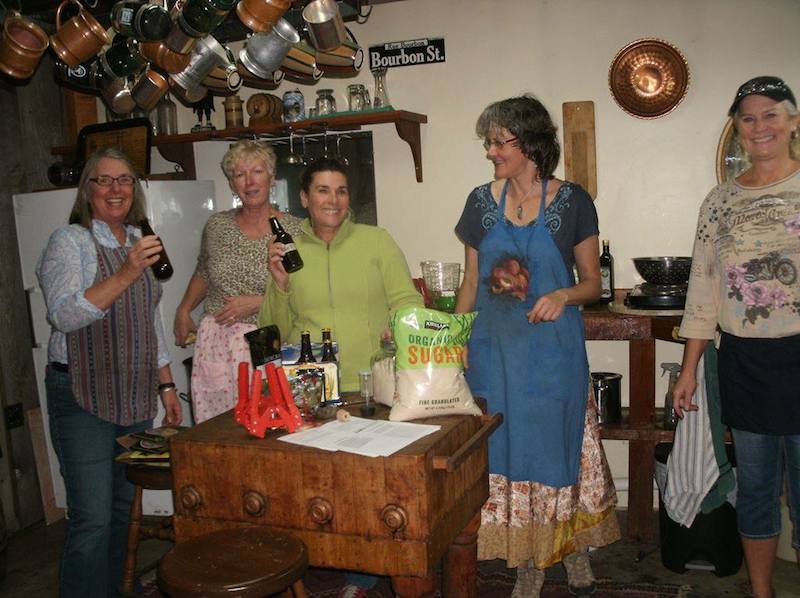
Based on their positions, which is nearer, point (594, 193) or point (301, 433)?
point (301, 433)

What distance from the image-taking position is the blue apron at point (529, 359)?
2.28 metres

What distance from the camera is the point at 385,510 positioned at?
1506mm

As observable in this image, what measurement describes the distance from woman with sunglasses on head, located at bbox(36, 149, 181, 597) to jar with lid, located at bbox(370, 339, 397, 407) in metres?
0.80

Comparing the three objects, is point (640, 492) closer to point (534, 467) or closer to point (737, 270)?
point (534, 467)

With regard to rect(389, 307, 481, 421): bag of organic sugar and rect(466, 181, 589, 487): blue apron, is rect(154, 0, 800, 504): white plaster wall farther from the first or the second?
rect(389, 307, 481, 421): bag of organic sugar

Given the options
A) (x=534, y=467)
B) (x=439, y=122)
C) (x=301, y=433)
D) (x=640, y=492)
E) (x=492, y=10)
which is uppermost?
(x=492, y=10)

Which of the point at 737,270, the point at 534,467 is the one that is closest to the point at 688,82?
the point at 737,270

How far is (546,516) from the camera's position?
7.65 ft

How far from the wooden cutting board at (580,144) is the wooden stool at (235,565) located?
8.16 feet

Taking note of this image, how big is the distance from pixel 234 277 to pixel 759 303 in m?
1.86

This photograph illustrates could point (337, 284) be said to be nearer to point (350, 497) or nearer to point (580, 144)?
point (350, 497)

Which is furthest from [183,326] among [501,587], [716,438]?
[716,438]

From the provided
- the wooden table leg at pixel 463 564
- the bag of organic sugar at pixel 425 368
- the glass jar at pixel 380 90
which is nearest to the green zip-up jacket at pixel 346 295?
the bag of organic sugar at pixel 425 368

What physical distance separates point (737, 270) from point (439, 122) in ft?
6.52
